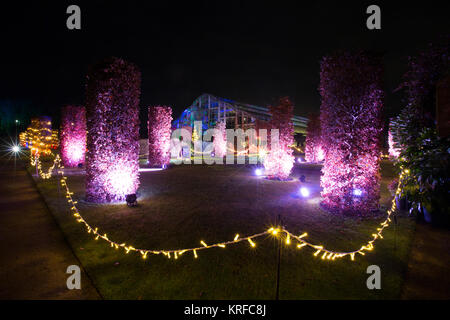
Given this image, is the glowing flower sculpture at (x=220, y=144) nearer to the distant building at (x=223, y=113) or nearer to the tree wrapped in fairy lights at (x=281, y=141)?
the distant building at (x=223, y=113)

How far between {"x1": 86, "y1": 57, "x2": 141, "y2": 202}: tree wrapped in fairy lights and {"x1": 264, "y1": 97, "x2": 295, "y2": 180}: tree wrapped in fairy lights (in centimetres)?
700

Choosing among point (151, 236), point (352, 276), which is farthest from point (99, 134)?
point (352, 276)

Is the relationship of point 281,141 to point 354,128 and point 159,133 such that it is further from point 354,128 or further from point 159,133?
point 159,133

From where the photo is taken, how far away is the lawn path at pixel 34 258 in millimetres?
3055

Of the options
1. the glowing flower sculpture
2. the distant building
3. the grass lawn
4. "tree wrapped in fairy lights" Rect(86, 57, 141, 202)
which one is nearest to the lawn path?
the grass lawn

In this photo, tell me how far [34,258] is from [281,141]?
10.6 m

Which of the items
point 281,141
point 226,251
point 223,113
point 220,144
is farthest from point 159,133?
point 223,113

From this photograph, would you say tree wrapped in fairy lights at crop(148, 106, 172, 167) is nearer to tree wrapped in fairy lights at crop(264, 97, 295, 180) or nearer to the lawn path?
tree wrapped in fairy lights at crop(264, 97, 295, 180)

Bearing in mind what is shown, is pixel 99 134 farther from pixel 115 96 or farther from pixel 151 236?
pixel 151 236

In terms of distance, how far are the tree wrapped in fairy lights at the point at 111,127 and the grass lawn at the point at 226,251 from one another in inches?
28.6

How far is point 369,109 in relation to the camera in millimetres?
6273

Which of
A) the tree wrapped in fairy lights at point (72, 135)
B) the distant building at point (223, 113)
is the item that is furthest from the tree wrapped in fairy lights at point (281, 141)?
the distant building at point (223, 113)

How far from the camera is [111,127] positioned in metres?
7.47

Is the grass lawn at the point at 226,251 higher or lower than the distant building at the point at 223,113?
lower
